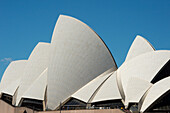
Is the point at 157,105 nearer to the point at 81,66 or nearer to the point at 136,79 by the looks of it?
the point at 136,79

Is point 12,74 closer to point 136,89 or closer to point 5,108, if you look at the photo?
point 5,108

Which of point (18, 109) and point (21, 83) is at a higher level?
point (21, 83)

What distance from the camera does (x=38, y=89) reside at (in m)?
28.9

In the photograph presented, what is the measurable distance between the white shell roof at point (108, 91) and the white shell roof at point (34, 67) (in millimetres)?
8977

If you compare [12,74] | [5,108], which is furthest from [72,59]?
[12,74]

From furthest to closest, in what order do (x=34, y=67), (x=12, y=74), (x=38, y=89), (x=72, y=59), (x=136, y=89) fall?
(x=12, y=74)
(x=34, y=67)
(x=38, y=89)
(x=72, y=59)
(x=136, y=89)

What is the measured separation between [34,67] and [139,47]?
13994mm

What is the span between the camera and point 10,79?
119ft

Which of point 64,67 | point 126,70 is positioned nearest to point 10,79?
point 64,67

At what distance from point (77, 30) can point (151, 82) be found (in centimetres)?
1093

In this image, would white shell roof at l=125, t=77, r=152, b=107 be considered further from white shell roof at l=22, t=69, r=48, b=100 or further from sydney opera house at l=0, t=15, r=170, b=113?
white shell roof at l=22, t=69, r=48, b=100

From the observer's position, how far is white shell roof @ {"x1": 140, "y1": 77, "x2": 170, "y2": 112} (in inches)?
828

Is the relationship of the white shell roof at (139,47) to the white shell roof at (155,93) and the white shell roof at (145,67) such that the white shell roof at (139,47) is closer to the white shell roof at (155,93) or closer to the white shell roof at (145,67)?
the white shell roof at (145,67)

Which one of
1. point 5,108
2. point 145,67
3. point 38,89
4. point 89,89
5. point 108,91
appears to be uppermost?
point 145,67
